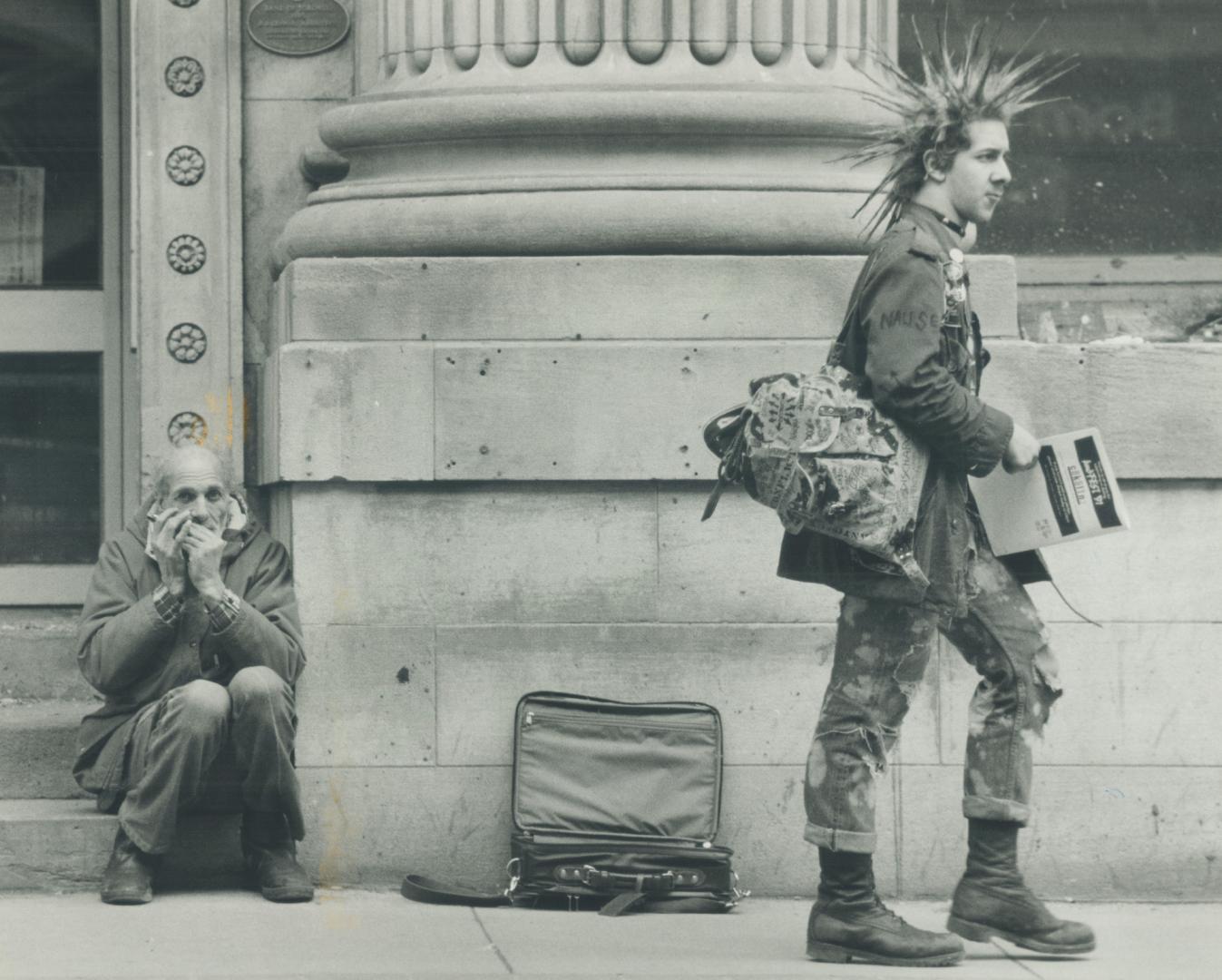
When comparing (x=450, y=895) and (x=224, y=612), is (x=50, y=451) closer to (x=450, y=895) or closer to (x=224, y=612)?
(x=224, y=612)

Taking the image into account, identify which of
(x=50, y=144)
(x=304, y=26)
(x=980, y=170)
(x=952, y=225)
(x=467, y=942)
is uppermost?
(x=304, y=26)

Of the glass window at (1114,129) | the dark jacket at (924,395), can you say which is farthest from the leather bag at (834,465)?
the glass window at (1114,129)

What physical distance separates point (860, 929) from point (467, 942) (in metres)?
1.09

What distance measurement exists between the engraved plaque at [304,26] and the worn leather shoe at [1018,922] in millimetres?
3729

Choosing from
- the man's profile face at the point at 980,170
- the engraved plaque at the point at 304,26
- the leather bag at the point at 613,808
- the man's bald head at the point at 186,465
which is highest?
the engraved plaque at the point at 304,26

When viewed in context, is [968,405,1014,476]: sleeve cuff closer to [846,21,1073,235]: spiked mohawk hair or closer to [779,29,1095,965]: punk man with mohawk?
[779,29,1095,965]: punk man with mohawk

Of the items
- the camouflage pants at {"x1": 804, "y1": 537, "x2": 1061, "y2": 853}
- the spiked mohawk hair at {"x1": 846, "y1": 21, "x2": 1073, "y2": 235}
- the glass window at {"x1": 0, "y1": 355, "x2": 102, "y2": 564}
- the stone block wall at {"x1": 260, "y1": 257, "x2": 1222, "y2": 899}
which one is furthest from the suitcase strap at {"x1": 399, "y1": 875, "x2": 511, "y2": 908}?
the spiked mohawk hair at {"x1": 846, "y1": 21, "x2": 1073, "y2": 235}

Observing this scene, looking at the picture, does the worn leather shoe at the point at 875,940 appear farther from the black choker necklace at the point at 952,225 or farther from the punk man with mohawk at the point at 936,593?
the black choker necklace at the point at 952,225

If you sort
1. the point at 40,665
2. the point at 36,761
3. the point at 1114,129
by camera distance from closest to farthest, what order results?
1. the point at 36,761
2. the point at 40,665
3. the point at 1114,129

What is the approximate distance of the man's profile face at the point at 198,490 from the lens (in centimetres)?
704

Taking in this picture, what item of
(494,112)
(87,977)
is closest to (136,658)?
(87,977)

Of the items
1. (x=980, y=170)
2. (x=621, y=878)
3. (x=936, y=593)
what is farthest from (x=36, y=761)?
(x=980, y=170)

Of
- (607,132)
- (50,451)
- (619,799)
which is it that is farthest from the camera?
(50,451)

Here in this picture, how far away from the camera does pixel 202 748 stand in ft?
22.3
